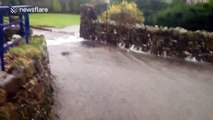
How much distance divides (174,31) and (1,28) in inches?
343

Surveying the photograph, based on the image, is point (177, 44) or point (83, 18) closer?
point (177, 44)

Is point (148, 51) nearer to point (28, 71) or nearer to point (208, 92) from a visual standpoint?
point (208, 92)

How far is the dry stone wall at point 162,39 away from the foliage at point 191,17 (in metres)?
2.28

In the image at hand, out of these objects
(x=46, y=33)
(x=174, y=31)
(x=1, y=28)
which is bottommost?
(x=46, y=33)

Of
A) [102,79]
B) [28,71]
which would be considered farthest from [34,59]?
[102,79]

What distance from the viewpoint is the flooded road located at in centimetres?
672

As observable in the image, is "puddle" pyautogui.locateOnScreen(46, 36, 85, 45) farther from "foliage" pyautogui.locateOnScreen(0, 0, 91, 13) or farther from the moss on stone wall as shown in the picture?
"foliage" pyautogui.locateOnScreen(0, 0, 91, 13)

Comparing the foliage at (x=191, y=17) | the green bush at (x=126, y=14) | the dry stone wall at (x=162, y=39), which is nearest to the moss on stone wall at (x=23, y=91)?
the dry stone wall at (x=162, y=39)

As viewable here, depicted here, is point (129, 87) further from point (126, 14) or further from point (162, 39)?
Answer: point (126, 14)

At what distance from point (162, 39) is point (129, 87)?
462cm

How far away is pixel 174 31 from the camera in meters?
12.3

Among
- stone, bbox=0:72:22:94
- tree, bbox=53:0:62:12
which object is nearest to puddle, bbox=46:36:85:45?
stone, bbox=0:72:22:94

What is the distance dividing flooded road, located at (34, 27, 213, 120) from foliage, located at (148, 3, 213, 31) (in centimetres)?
326

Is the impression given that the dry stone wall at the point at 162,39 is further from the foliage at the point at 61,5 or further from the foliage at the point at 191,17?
the foliage at the point at 61,5
